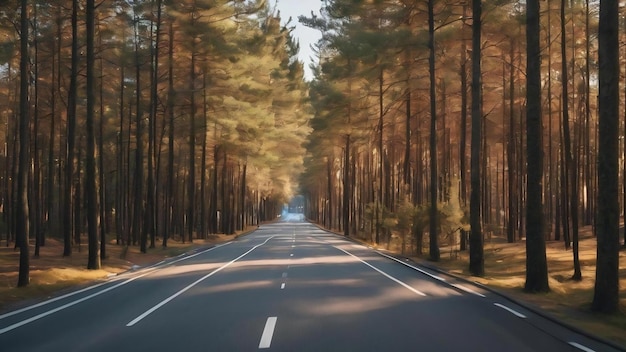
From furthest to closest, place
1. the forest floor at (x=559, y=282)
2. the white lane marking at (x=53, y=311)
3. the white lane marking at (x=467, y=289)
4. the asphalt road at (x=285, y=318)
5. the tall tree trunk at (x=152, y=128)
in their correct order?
the tall tree trunk at (x=152, y=128)
the white lane marking at (x=467, y=289)
the forest floor at (x=559, y=282)
the white lane marking at (x=53, y=311)
the asphalt road at (x=285, y=318)

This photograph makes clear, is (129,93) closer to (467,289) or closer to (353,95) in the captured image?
(353,95)

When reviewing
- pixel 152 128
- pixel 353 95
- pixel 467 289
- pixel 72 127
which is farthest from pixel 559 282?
pixel 353 95

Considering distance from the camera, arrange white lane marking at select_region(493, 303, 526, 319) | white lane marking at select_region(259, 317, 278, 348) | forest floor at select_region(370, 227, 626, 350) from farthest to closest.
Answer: white lane marking at select_region(493, 303, 526, 319) → forest floor at select_region(370, 227, 626, 350) → white lane marking at select_region(259, 317, 278, 348)

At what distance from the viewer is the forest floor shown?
12.2 meters

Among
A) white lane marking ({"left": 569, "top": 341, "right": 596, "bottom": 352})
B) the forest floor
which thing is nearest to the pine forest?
the forest floor

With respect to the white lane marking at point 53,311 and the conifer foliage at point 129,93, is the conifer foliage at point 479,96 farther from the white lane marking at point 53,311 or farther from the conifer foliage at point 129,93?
the white lane marking at point 53,311

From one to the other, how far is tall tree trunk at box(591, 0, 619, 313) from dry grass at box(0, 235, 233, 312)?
12.4m

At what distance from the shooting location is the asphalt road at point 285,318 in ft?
33.0

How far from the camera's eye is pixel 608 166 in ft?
42.6

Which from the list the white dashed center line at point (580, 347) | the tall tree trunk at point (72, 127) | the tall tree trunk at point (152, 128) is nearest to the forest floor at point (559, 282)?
the white dashed center line at point (580, 347)

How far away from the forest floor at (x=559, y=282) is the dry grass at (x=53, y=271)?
38.9 feet

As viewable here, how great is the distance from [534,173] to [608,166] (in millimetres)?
4384

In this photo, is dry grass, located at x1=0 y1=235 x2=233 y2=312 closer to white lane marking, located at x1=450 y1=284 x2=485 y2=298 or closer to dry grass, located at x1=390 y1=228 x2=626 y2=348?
white lane marking, located at x1=450 y1=284 x2=485 y2=298

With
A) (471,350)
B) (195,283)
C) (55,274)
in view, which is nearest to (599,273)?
(471,350)
